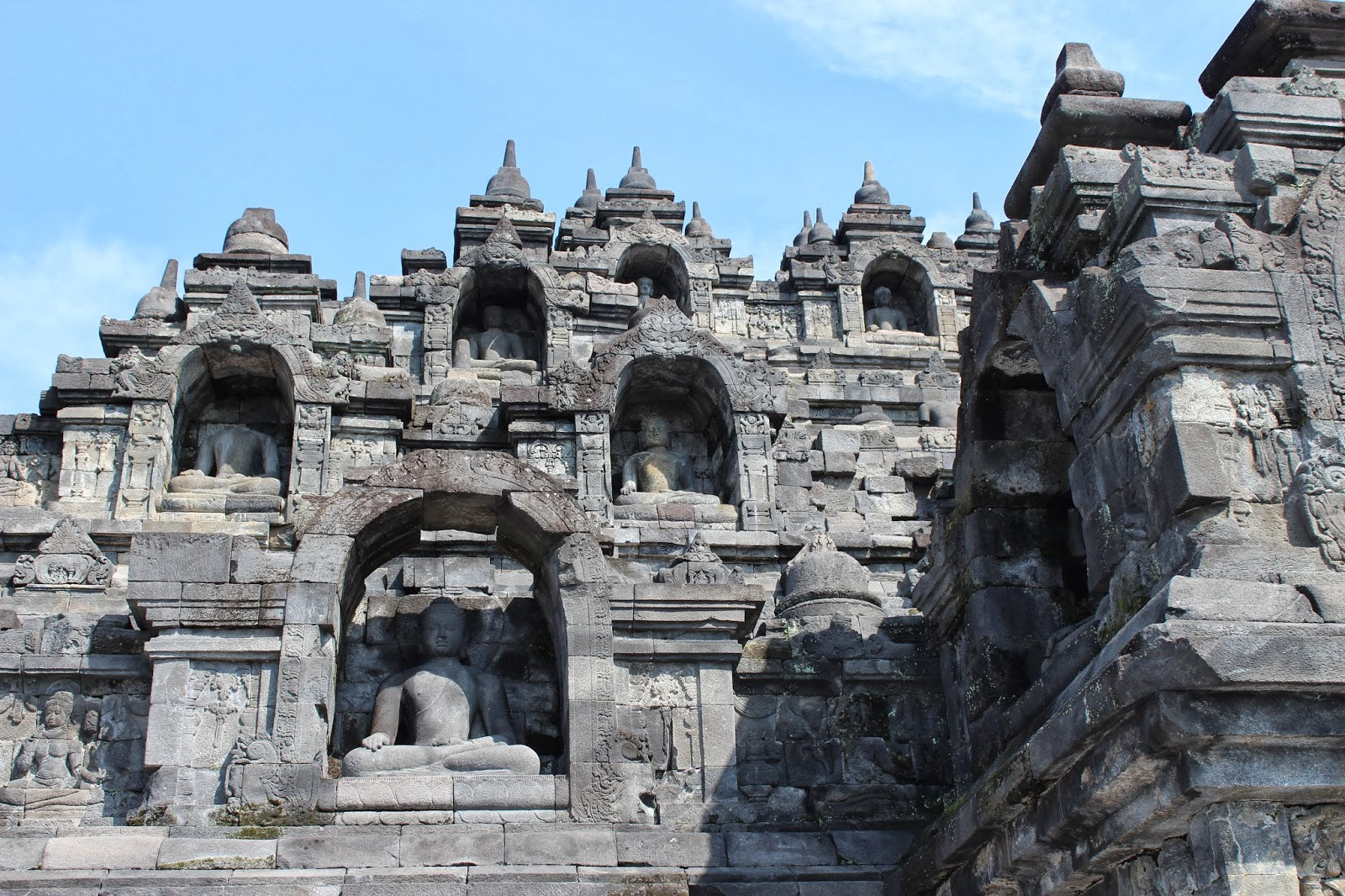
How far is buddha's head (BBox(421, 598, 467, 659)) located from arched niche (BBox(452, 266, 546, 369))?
494 inches

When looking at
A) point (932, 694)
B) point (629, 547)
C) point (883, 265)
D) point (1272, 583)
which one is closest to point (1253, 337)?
Result: point (1272, 583)

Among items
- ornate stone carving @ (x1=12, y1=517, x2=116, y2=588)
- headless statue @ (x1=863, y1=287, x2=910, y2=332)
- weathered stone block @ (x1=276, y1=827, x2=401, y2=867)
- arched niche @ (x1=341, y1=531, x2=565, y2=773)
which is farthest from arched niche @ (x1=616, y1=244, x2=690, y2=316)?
weathered stone block @ (x1=276, y1=827, x2=401, y2=867)

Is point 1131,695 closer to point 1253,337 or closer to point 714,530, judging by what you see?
point 1253,337

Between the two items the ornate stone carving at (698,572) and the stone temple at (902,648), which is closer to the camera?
the stone temple at (902,648)

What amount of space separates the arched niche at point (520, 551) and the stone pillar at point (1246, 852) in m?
4.44

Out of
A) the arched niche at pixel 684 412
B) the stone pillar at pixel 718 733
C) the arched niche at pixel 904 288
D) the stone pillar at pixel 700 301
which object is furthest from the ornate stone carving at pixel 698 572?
the arched niche at pixel 904 288

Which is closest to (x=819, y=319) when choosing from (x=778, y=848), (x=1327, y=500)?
(x=778, y=848)

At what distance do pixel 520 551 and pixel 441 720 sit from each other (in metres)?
1.78

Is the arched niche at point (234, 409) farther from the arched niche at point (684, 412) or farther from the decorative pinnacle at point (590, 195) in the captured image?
the decorative pinnacle at point (590, 195)

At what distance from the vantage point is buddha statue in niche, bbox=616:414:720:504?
18156mm

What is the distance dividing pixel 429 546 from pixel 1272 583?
8.79 metres

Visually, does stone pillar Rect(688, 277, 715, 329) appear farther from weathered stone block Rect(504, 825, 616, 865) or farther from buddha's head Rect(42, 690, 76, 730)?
weathered stone block Rect(504, 825, 616, 865)

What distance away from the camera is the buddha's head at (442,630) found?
463 inches

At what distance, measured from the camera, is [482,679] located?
38.1 feet
